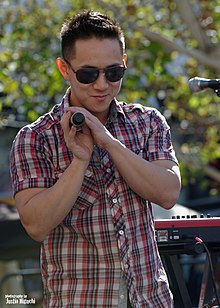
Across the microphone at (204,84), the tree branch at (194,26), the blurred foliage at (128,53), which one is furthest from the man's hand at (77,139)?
the blurred foliage at (128,53)

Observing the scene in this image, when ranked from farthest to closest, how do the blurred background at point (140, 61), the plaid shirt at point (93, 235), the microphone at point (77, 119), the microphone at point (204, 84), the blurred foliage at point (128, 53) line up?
the blurred foliage at point (128, 53), the blurred background at point (140, 61), the microphone at point (204, 84), the plaid shirt at point (93, 235), the microphone at point (77, 119)

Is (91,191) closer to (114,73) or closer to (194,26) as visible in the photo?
(114,73)

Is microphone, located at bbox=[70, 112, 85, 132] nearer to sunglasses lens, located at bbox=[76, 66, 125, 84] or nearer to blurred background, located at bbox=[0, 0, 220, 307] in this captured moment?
sunglasses lens, located at bbox=[76, 66, 125, 84]

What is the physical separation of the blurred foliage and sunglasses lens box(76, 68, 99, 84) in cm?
678

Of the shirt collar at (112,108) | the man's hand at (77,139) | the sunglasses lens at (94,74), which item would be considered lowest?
the man's hand at (77,139)

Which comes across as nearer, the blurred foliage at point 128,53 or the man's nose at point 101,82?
the man's nose at point 101,82

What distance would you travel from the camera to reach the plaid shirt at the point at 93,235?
325 centimetres

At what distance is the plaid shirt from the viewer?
128 inches

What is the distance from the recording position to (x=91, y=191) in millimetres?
3301

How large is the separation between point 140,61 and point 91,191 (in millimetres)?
7684

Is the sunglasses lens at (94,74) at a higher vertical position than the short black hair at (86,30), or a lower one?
lower

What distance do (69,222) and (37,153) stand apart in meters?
0.28

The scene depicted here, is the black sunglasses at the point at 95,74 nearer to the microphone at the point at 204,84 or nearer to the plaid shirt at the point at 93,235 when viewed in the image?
the plaid shirt at the point at 93,235

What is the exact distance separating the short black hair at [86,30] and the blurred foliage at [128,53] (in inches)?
262
